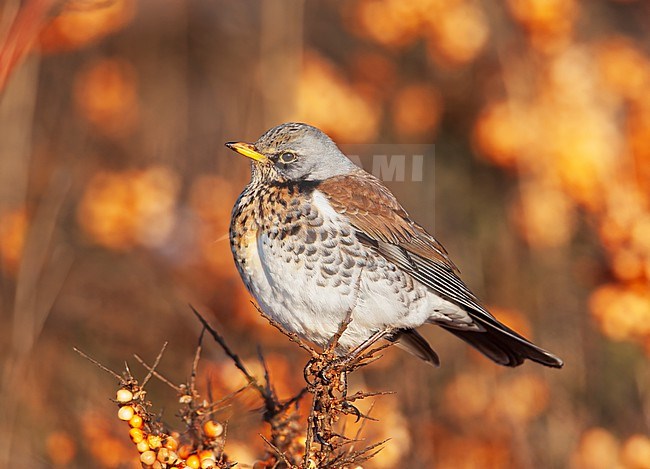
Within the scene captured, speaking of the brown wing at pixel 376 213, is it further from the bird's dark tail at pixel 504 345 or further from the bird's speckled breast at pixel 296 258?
the bird's dark tail at pixel 504 345

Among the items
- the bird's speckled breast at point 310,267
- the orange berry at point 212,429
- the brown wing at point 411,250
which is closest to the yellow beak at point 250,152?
the bird's speckled breast at point 310,267

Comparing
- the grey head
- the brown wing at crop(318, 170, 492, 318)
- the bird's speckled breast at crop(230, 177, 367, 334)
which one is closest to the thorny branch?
→ the bird's speckled breast at crop(230, 177, 367, 334)

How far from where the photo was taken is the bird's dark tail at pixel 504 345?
358 centimetres

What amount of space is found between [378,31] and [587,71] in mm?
1238

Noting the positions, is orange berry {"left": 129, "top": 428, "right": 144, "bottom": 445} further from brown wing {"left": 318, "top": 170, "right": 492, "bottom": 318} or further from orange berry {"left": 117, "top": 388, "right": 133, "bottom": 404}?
brown wing {"left": 318, "top": 170, "right": 492, "bottom": 318}

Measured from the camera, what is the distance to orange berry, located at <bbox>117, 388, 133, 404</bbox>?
2.14 metres

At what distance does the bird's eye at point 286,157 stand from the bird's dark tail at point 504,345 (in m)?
0.95

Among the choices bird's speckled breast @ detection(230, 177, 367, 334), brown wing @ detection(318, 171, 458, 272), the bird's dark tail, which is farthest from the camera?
the bird's dark tail

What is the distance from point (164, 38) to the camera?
26.5ft

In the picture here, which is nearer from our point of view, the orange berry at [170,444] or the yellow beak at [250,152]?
the orange berry at [170,444]

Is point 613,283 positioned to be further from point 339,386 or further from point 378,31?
point 378,31

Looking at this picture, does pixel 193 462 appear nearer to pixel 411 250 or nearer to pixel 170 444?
pixel 170 444

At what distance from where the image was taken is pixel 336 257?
10.7 feet

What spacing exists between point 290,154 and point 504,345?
45.2 inches
